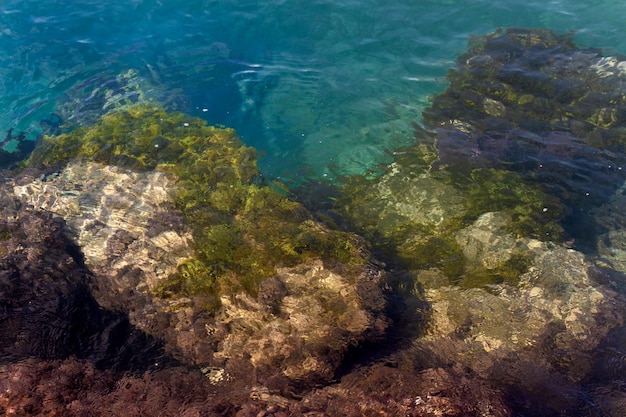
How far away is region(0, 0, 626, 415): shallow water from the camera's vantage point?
28.7 ft

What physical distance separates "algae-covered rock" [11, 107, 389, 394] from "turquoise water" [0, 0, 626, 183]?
75.1 inches

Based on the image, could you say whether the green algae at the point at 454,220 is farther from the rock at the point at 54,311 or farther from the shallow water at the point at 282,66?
the rock at the point at 54,311

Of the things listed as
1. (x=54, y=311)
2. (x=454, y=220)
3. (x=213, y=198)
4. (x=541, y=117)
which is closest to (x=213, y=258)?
(x=213, y=198)

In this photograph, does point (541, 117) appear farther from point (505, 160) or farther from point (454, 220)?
point (454, 220)

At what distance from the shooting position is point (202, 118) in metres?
8.98

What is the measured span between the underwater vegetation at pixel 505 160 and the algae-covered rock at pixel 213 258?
139 cm

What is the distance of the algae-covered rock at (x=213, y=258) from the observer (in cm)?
473

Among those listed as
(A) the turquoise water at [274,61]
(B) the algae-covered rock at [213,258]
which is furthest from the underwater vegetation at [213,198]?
(A) the turquoise water at [274,61]

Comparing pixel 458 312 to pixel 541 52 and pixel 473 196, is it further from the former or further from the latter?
pixel 541 52

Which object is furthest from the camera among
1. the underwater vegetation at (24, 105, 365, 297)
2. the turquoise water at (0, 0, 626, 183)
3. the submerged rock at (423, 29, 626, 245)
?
the turquoise water at (0, 0, 626, 183)

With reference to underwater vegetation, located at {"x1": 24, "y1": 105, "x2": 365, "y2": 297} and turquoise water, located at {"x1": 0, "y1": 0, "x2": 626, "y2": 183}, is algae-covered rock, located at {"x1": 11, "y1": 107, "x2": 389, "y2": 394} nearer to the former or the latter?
underwater vegetation, located at {"x1": 24, "y1": 105, "x2": 365, "y2": 297}

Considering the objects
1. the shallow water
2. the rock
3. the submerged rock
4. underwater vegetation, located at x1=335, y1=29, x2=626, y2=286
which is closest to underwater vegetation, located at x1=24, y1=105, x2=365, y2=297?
the rock

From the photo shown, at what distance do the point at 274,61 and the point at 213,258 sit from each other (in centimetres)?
661

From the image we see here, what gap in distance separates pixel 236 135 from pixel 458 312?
5.53 m
